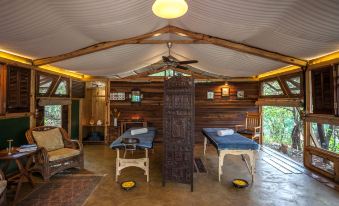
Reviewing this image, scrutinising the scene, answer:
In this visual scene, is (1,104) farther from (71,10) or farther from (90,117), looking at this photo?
(90,117)

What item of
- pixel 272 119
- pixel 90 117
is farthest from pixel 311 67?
pixel 90 117

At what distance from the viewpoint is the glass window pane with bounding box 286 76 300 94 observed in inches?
205

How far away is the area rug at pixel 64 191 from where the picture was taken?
301cm

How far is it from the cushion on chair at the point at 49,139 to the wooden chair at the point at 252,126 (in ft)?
17.2

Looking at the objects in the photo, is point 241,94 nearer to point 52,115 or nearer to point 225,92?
point 225,92

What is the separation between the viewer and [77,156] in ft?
14.0

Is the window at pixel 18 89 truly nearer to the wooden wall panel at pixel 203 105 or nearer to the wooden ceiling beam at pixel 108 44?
the wooden ceiling beam at pixel 108 44

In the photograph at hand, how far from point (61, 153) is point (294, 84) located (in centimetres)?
609

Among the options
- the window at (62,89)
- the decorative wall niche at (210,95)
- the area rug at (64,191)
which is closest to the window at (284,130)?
the decorative wall niche at (210,95)

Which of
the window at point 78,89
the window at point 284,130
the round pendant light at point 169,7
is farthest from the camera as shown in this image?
the window at point 78,89

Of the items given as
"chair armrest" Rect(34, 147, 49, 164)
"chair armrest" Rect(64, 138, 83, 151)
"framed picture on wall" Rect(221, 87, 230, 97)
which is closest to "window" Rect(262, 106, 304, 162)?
"framed picture on wall" Rect(221, 87, 230, 97)

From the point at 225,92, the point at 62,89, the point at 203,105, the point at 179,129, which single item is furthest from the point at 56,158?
the point at 225,92

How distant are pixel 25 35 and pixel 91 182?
9.19 feet

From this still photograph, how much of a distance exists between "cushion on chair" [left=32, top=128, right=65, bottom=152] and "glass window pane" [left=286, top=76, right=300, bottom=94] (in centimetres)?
621
